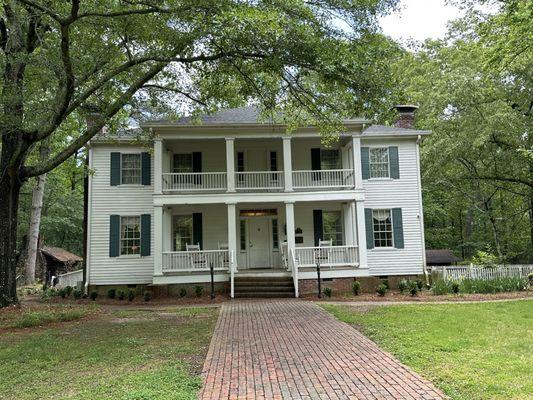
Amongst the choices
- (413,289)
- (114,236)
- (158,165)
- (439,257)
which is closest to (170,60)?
(158,165)

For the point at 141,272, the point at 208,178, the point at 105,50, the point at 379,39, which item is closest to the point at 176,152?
the point at 208,178

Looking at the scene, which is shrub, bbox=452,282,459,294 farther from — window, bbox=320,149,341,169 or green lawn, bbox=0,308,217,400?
green lawn, bbox=0,308,217,400

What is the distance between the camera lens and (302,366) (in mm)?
5832

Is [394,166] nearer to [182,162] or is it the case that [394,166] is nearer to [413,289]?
[413,289]

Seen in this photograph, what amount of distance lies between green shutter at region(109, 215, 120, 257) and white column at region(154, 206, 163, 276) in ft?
6.93

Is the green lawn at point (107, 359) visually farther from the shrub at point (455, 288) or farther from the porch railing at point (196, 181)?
the shrub at point (455, 288)

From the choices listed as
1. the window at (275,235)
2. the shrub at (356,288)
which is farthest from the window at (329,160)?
the shrub at (356,288)

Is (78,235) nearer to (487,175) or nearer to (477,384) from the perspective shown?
(487,175)

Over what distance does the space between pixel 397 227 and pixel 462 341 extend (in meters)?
10.4

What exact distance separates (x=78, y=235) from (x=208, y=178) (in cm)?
1925

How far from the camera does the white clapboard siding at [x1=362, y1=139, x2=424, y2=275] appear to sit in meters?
17.1

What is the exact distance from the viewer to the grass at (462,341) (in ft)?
16.1

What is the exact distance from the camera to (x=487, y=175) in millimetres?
21922

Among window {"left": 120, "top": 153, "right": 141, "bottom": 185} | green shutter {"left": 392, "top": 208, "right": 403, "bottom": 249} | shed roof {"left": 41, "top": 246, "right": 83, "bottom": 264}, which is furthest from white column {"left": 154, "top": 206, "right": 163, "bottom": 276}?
green shutter {"left": 392, "top": 208, "right": 403, "bottom": 249}
